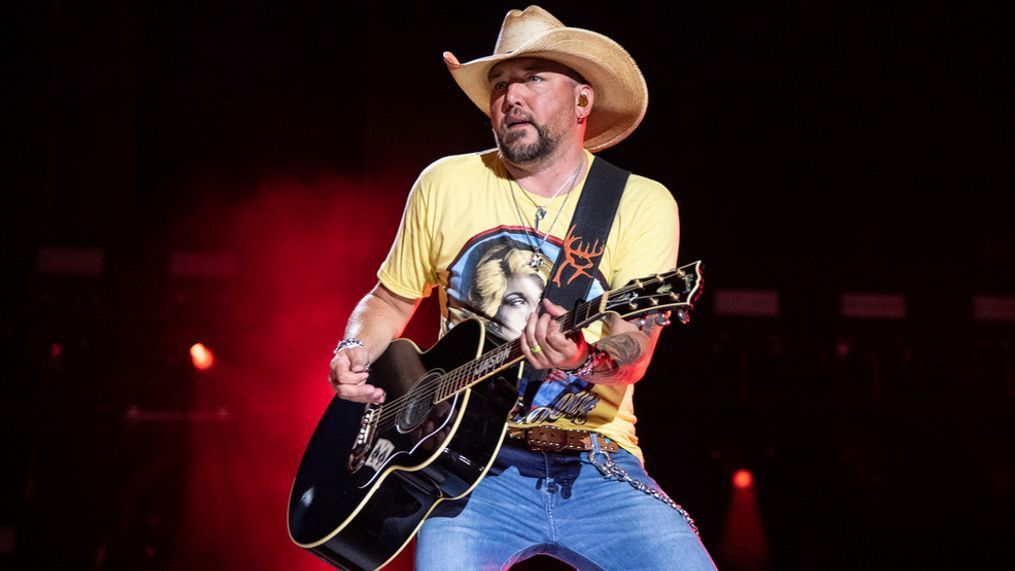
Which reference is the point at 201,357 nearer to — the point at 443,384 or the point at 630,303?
the point at 443,384

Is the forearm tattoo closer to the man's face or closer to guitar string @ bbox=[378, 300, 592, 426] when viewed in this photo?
guitar string @ bbox=[378, 300, 592, 426]

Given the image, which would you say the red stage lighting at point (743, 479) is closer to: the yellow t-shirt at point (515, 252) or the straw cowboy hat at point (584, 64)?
the straw cowboy hat at point (584, 64)

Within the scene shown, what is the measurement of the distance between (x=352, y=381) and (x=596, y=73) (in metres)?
1.43

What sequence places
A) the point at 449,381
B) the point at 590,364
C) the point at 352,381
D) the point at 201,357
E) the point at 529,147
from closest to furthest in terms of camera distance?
1. the point at 590,364
2. the point at 449,381
3. the point at 352,381
4. the point at 529,147
5. the point at 201,357

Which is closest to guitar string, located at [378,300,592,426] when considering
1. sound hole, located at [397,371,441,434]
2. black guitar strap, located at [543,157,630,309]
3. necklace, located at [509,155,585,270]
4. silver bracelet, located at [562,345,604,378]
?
sound hole, located at [397,371,441,434]

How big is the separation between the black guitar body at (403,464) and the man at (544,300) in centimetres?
11

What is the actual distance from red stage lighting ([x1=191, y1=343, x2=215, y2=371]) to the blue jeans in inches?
185

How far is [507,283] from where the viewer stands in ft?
9.93

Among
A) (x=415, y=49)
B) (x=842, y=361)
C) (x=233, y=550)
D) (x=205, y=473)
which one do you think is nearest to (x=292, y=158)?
(x=415, y=49)

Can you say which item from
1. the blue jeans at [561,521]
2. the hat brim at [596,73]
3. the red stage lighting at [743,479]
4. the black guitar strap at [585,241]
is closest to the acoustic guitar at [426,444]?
the blue jeans at [561,521]

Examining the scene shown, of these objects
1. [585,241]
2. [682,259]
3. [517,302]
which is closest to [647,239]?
[585,241]

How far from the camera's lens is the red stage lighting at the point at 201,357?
6.92m

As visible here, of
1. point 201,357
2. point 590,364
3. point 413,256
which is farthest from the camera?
point 201,357

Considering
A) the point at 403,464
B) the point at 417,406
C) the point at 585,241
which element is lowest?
the point at 403,464
